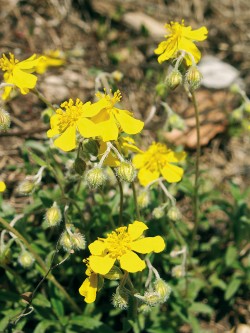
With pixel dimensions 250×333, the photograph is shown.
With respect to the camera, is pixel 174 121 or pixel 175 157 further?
pixel 174 121

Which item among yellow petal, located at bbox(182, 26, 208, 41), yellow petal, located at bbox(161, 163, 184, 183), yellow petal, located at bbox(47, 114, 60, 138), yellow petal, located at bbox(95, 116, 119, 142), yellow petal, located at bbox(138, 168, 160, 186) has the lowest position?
yellow petal, located at bbox(138, 168, 160, 186)

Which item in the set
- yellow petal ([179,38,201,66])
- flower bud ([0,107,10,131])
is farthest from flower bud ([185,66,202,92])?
flower bud ([0,107,10,131])

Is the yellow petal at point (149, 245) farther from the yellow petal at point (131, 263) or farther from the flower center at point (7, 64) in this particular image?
Answer: the flower center at point (7, 64)

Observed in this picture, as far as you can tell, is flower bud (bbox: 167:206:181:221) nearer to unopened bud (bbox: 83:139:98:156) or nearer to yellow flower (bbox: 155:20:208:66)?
unopened bud (bbox: 83:139:98:156)

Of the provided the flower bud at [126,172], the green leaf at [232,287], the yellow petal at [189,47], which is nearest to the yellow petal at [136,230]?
the flower bud at [126,172]

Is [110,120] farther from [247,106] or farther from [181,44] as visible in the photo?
[247,106]

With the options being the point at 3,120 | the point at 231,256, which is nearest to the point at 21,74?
the point at 3,120
